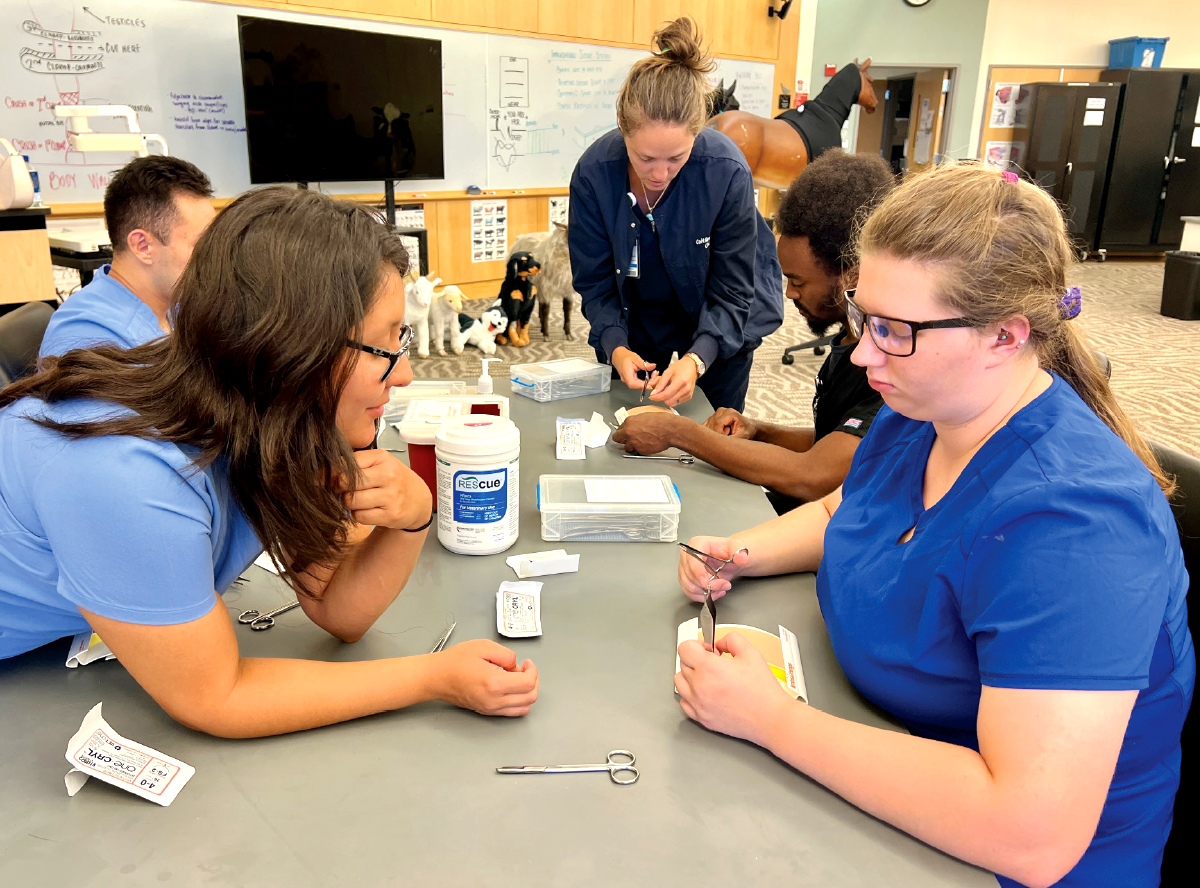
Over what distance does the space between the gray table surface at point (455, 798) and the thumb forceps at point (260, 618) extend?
2 cm

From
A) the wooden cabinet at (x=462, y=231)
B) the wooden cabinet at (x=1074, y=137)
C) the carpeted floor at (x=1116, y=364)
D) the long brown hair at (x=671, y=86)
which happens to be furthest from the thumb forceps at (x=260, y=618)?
the wooden cabinet at (x=1074, y=137)

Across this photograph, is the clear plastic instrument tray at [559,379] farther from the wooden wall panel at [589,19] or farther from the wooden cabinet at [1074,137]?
the wooden cabinet at [1074,137]

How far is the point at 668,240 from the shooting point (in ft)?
7.47

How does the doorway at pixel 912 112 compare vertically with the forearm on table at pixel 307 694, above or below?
above

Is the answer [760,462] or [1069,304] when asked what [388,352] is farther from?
[760,462]

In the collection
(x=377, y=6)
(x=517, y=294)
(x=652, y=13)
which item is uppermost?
(x=652, y=13)

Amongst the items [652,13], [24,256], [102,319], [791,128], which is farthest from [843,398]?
[652,13]

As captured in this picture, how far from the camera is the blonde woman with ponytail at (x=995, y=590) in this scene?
2.39ft

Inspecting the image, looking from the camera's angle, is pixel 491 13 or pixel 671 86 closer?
pixel 671 86

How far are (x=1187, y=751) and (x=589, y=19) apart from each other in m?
6.77

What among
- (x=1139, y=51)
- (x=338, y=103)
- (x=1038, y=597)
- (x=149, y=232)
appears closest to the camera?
(x=1038, y=597)

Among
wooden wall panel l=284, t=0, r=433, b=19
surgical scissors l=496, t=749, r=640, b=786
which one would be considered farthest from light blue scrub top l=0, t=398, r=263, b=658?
wooden wall panel l=284, t=0, r=433, b=19

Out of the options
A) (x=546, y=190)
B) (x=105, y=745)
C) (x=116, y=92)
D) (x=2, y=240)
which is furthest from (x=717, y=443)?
(x=546, y=190)

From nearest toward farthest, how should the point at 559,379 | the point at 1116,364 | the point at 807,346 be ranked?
the point at 559,379 → the point at 1116,364 → the point at 807,346
